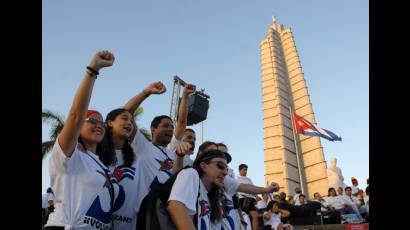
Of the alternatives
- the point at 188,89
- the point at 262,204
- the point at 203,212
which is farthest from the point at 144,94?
the point at 262,204

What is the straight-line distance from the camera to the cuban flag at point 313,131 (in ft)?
61.0

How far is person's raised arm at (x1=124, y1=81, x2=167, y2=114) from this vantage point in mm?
3225

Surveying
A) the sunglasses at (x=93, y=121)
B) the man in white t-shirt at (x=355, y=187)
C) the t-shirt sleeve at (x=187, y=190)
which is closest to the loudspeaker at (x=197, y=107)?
the man in white t-shirt at (x=355, y=187)

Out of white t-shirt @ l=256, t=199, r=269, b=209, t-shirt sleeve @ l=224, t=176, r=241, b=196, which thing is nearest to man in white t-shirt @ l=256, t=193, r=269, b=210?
white t-shirt @ l=256, t=199, r=269, b=209

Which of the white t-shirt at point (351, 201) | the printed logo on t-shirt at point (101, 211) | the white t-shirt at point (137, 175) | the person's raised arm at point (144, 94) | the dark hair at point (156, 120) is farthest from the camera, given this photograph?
the white t-shirt at point (351, 201)

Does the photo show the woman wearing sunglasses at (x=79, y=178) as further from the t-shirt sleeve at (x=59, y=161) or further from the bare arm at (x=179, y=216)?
the bare arm at (x=179, y=216)

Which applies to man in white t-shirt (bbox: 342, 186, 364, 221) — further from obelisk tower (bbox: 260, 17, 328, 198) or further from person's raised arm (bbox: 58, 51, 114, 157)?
obelisk tower (bbox: 260, 17, 328, 198)

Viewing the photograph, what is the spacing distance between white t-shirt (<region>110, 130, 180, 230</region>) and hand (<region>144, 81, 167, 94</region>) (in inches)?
15.9

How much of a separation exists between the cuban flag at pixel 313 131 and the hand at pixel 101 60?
57.9 feet
